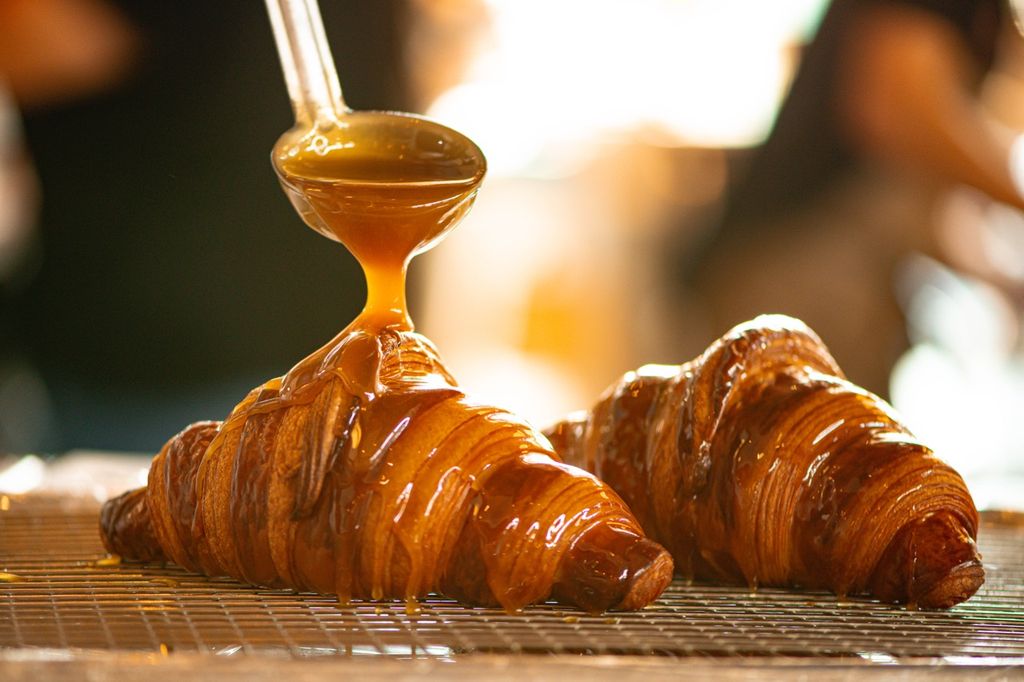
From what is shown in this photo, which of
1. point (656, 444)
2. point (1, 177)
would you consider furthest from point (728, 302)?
point (656, 444)

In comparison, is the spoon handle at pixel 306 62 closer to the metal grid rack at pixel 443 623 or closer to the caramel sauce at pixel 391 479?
the caramel sauce at pixel 391 479

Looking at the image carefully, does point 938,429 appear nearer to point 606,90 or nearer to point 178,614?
point 606,90

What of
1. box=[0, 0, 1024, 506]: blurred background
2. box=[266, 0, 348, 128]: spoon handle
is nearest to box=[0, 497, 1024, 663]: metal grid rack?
box=[266, 0, 348, 128]: spoon handle

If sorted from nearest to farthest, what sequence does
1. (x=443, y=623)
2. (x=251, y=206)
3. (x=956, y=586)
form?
(x=443, y=623) < (x=956, y=586) < (x=251, y=206)

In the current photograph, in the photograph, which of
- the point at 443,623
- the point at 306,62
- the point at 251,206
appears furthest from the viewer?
the point at 251,206

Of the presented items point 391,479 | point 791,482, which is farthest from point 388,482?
point 791,482

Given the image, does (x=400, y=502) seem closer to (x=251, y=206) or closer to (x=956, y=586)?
(x=956, y=586)

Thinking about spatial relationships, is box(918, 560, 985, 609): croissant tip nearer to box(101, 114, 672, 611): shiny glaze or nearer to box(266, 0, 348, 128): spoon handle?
box(101, 114, 672, 611): shiny glaze

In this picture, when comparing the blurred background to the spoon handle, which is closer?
the spoon handle
